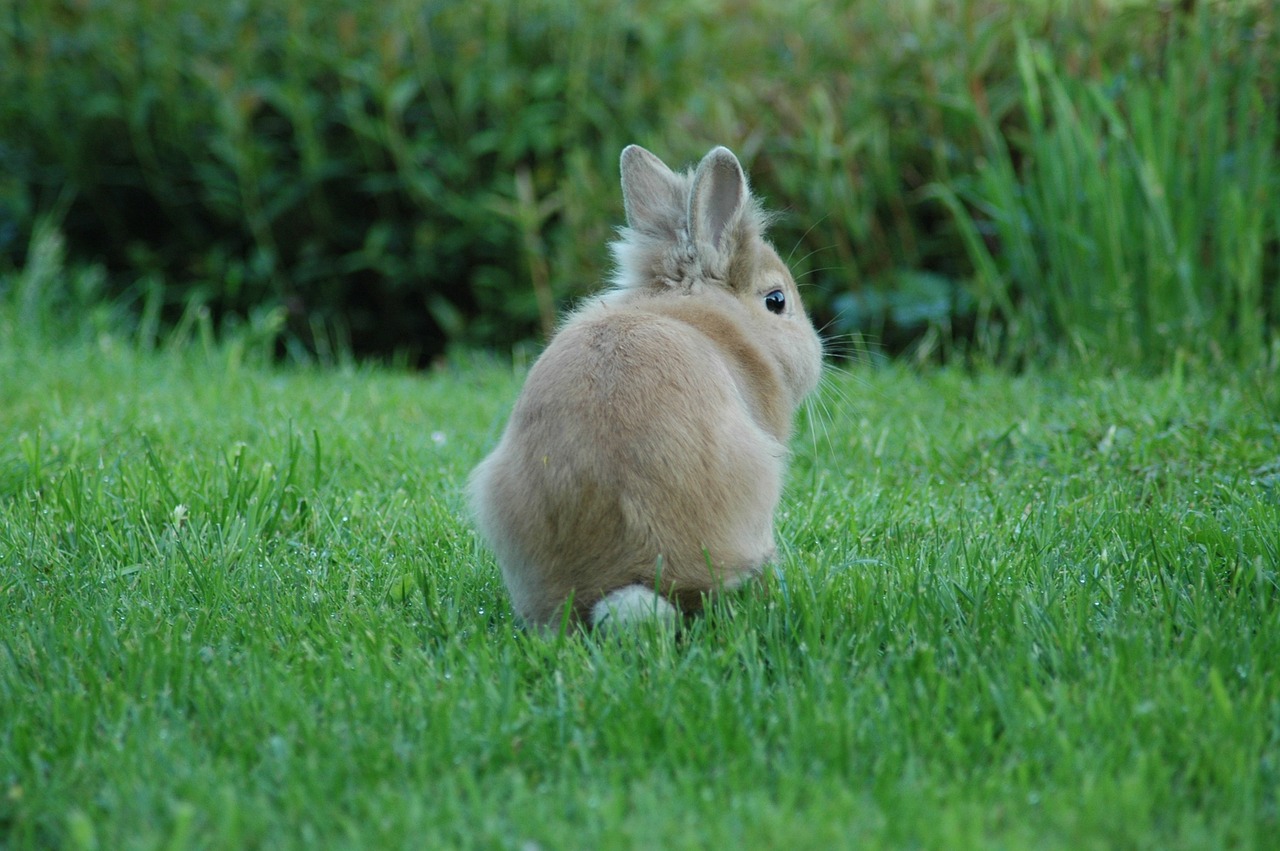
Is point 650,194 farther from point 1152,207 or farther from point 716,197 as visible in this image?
point 1152,207

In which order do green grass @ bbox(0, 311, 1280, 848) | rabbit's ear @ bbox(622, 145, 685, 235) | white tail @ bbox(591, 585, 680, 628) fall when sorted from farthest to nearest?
1. rabbit's ear @ bbox(622, 145, 685, 235)
2. white tail @ bbox(591, 585, 680, 628)
3. green grass @ bbox(0, 311, 1280, 848)

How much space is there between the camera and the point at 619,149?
6734 millimetres

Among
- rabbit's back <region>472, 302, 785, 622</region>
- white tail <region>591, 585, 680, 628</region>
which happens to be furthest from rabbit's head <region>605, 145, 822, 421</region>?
white tail <region>591, 585, 680, 628</region>

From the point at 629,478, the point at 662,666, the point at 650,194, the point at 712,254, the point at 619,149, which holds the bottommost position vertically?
the point at 662,666

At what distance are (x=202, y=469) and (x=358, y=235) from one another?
3.33 m

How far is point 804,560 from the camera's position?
10.3 feet

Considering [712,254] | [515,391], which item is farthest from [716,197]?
[515,391]

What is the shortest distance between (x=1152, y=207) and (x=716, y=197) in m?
2.61

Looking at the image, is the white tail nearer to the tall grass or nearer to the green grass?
the green grass

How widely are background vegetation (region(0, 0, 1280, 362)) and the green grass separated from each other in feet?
4.78

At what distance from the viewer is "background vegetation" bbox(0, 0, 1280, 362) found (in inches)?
210

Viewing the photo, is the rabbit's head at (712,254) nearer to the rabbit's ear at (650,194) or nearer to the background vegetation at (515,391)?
the rabbit's ear at (650,194)

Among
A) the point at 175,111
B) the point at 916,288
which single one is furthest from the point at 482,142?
the point at 916,288

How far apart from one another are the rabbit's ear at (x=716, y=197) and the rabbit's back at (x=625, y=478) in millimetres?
500
